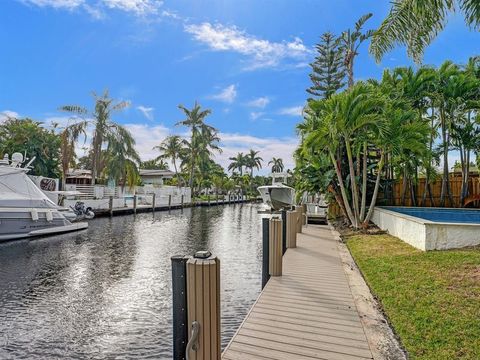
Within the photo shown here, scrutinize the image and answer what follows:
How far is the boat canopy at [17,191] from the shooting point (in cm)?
1430

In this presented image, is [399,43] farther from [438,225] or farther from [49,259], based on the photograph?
[49,259]

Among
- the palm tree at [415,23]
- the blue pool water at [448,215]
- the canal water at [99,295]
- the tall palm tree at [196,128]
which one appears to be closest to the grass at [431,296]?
the canal water at [99,295]

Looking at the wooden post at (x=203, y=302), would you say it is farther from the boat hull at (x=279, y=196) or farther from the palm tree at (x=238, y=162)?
the palm tree at (x=238, y=162)

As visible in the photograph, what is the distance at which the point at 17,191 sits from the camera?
15070 millimetres

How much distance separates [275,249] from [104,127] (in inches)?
1055

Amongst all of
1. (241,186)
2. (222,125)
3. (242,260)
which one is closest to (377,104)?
(242,260)

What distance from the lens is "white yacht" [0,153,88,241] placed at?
13.9m

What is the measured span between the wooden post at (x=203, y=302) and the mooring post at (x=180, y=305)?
0.04m

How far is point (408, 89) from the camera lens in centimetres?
1623

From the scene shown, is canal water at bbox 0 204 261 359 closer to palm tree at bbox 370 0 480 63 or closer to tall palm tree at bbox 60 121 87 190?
palm tree at bbox 370 0 480 63

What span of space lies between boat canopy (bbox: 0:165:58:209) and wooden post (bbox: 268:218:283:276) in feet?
42.9

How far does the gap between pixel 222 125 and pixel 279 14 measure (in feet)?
120

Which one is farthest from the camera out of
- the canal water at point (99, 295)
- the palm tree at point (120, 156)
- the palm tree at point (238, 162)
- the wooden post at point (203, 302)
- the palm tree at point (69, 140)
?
the palm tree at point (238, 162)

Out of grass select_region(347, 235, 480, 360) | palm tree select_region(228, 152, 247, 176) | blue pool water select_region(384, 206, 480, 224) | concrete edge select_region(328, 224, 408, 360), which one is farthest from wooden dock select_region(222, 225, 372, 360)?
palm tree select_region(228, 152, 247, 176)
